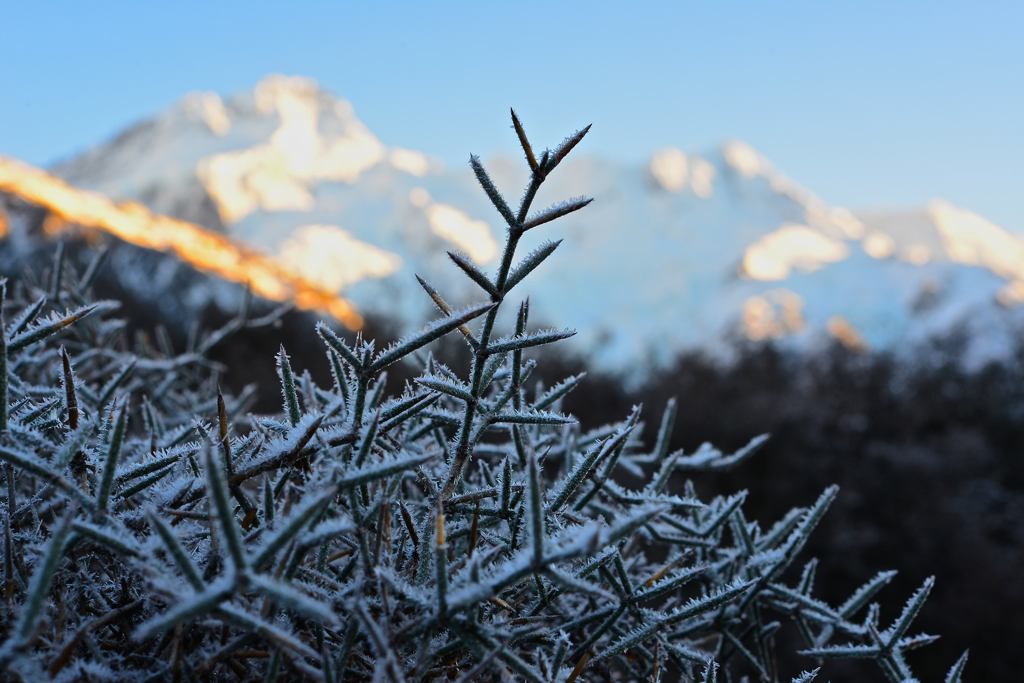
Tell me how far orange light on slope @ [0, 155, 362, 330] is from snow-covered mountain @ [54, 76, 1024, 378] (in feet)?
17.1

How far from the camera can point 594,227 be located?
33.2 metres

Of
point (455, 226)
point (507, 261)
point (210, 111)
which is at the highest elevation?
point (210, 111)

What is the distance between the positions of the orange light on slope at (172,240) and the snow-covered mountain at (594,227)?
521cm

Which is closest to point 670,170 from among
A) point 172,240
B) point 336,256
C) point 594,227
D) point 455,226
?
point 594,227

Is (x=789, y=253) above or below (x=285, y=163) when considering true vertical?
below

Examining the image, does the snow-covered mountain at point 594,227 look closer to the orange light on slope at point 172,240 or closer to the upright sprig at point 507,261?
the orange light on slope at point 172,240

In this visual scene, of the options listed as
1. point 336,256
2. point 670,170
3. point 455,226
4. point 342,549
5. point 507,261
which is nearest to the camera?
point 507,261

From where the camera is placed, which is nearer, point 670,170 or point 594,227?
point 594,227

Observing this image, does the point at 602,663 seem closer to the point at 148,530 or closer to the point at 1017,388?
the point at 148,530

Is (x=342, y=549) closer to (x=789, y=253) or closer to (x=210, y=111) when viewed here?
(x=789, y=253)

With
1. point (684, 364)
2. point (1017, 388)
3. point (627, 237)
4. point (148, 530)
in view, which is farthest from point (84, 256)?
point (627, 237)

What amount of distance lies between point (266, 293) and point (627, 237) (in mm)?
25943

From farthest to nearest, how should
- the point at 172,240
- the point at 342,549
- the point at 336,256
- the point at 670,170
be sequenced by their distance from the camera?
the point at 670,170 < the point at 336,256 < the point at 172,240 < the point at 342,549

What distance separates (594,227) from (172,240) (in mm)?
26715
